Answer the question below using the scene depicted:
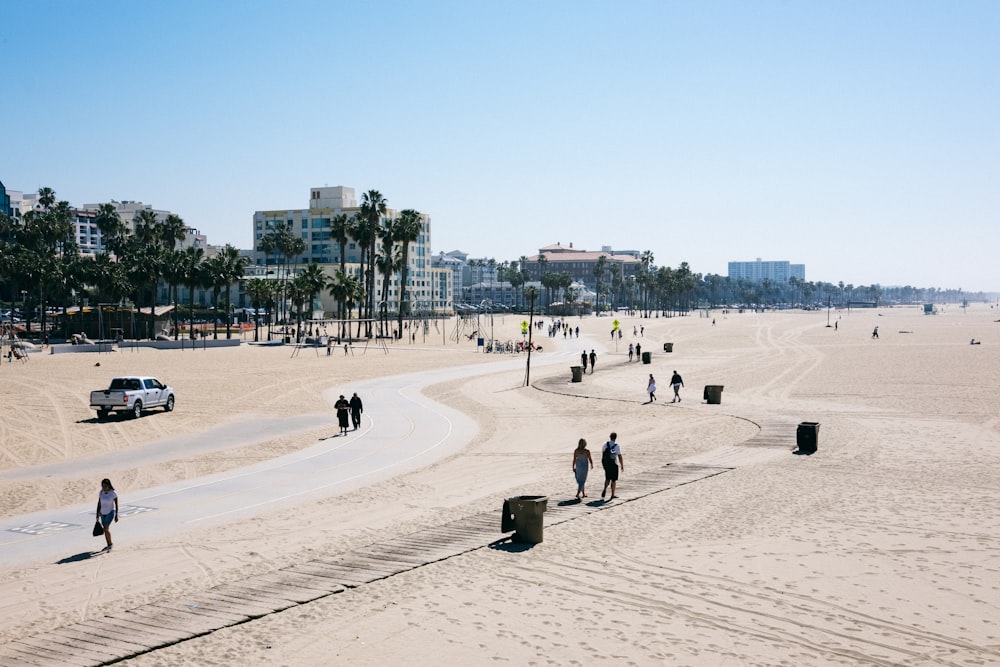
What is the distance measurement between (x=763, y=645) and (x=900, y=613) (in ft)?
8.04

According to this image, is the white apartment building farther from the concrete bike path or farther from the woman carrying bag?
the woman carrying bag

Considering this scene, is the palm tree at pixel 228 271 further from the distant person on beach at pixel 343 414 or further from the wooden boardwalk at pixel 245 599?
the wooden boardwalk at pixel 245 599

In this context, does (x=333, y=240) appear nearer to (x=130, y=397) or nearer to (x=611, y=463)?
(x=130, y=397)

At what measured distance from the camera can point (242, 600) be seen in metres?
11.5

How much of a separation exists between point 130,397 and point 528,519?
887 inches

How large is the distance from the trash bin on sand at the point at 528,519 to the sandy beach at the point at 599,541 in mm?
431

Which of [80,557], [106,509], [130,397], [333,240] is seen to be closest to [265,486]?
[106,509]

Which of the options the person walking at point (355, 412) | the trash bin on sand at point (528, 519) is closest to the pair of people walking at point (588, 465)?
the trash bin on sand at point (528, 519)

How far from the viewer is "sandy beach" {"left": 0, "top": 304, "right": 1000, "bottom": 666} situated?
10.2 meters

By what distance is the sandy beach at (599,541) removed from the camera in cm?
1021

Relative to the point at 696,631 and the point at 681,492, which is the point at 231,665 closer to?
the point at 696,631

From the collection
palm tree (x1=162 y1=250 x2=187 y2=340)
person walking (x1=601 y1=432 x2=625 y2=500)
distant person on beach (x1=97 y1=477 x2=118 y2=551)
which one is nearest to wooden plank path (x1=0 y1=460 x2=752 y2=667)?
person walking (x1=601 y1=432 x2=625 y2=500)

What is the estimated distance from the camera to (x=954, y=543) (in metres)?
14.4

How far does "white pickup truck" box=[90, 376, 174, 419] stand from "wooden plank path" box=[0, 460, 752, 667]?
2025cm
